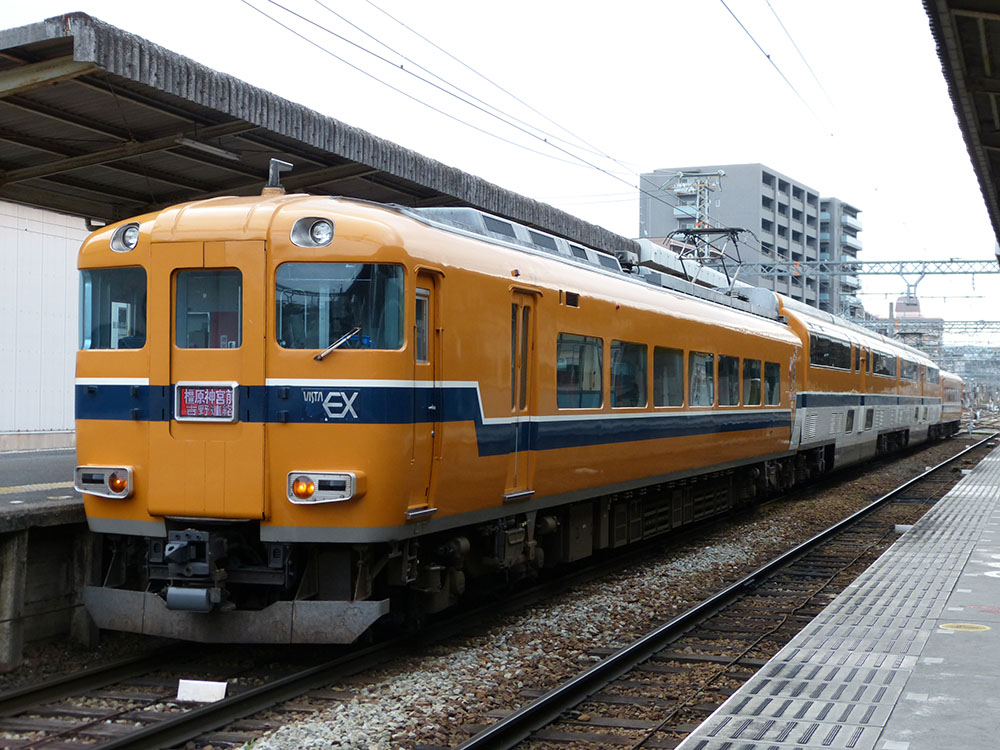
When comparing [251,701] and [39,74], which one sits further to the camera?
[39,74]

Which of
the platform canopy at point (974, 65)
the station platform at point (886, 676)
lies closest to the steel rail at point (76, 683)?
the station platform at point (886, 676)

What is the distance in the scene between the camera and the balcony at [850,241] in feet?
349

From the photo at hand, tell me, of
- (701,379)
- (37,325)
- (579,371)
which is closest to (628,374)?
(579,371)

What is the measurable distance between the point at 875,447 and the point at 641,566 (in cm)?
1703

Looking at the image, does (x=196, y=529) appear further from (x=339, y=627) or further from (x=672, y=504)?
(x=672, y=504)

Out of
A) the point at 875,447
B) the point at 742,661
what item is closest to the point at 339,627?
the point at 742,661

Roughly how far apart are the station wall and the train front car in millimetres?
12768

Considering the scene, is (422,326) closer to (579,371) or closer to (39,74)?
(579,371)

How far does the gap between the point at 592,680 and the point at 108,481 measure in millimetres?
3492

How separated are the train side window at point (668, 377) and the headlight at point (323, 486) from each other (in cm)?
553

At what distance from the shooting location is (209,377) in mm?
7188

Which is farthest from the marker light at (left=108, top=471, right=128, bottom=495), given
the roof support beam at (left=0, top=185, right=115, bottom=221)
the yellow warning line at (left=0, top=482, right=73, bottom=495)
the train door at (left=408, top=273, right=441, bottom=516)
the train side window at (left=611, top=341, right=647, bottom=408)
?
the roof support beam at (left=0, top=185, right=115, bottom=221)

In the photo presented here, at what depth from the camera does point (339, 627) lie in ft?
22.7

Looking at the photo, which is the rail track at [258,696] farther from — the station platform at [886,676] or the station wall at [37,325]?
the station wall at [37,325]
